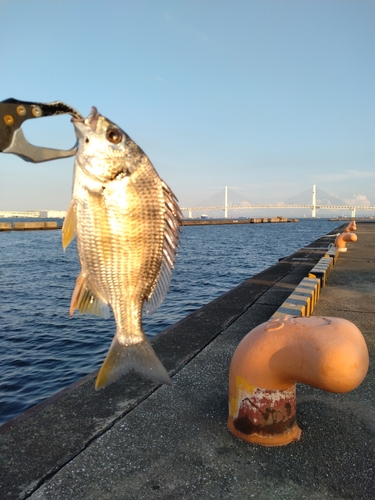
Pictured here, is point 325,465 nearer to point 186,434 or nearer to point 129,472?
point 186,434

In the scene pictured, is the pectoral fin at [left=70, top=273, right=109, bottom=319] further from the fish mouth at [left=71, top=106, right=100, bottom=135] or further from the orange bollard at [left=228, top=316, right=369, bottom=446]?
the orange bollard at [left=228, top=316, right=369, bottom=446]

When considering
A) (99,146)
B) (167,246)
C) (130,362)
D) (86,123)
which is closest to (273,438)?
(130,362)

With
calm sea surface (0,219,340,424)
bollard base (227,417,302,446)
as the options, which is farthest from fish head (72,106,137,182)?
calm sea surface (0,219,340,424)

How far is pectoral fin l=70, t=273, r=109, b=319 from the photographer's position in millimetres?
2145

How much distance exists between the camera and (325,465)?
3.03 meters

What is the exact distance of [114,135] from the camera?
1935 millimetres

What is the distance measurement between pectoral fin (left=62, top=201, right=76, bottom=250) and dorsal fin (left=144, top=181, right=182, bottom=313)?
1.68ft

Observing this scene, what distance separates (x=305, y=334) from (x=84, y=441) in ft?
7.26

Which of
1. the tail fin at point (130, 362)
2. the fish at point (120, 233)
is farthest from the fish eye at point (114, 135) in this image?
the tail fin at point (130, 362)

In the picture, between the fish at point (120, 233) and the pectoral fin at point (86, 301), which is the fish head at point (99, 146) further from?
the pectoral fin at point (86, 301)

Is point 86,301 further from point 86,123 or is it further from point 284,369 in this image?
point 284,369

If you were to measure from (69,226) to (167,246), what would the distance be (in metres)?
0.57

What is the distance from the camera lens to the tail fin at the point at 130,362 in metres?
2.25

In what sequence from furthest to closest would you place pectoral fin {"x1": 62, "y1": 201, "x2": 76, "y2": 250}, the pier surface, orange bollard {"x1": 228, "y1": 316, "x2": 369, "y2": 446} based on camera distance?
orange bollard {"x1": 228, "y1": 316, "x2": 369, "y2": 446} < the pier surface < pectoral fin {"x1": 62, "y1": 201, "x2": 76, "y2": 250}
